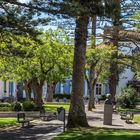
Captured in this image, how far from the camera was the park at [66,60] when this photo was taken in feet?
66.3

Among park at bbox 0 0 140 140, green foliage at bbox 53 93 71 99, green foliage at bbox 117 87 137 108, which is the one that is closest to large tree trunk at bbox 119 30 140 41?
park at bbox 0 0 140 140

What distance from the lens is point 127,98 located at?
166ft

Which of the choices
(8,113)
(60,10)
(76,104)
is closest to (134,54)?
(8,113)

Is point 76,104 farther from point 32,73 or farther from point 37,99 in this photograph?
point 37,99

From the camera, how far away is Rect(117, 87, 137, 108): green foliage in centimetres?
5034

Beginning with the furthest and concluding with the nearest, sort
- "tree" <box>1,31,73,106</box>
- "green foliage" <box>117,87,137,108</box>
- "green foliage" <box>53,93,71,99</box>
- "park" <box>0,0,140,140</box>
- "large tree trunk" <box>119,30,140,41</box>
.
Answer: "green foliage" <box>53,93,71,99</box> < "green foliage" <box>117,87,137,108</box> < "large tree trunk" <box>119,30,140,41</box> < "tree" <box>1,31,73,106</box> < "park" <box>0,0,140,140</box>

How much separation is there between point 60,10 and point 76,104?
5.92m

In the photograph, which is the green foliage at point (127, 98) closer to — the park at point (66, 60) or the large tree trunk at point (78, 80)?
the park at point (66, 60)

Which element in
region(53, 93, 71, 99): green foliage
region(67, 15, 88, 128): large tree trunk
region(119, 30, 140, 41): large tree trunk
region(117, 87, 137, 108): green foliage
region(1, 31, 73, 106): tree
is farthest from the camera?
region(53, 93, 71, 99): green foliage

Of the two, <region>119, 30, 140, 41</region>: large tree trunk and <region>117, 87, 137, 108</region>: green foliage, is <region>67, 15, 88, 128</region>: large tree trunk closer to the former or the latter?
<region>119, 30, 140, 41</region>: large tree trunk

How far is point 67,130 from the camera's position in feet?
73.7

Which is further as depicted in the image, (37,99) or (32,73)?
(37,99)

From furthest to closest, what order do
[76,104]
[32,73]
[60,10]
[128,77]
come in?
[128,77]
[32,73]
[76,104]
[60,10]

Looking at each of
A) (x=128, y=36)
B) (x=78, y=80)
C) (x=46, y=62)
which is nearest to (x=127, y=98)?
(x=128, y=36)
